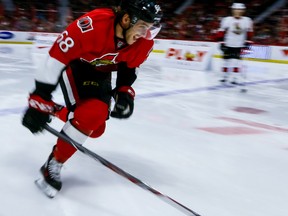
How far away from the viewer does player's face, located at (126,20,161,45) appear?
5.54 ft

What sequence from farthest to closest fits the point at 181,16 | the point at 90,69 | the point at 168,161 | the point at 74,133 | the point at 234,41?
1. the point at 181,16
2. the point at 234,41
3. the point at 168,161
4. the point at 90,69
5. the point at 74,133

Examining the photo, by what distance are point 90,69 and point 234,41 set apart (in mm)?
4198

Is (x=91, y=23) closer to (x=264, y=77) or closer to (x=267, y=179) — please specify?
(x=267, y=179)

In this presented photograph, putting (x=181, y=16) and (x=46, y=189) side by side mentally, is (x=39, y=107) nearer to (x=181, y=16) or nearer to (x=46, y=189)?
(x=46, y=189)

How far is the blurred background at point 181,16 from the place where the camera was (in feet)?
37.8

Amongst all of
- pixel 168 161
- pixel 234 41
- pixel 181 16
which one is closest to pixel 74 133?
pixel 168 161

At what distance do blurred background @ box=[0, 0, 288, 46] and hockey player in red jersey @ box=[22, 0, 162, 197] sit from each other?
844cm

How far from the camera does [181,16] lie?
45.9 feet

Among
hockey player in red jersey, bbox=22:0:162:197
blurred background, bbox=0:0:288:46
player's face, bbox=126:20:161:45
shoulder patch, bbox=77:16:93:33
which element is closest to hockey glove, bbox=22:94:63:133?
hockey player in red jersey, bbox=22:0:162:197

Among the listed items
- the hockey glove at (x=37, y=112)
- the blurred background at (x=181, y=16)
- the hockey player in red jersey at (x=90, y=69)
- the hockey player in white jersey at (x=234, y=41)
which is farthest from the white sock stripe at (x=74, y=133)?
the blurred background at (x=181, y=16)

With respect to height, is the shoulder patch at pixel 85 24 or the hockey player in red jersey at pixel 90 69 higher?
the shoulder patch at pixel 85 24

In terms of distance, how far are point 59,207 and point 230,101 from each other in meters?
3.21

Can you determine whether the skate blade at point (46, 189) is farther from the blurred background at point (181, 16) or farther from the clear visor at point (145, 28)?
the blurred background at point (181, 16)

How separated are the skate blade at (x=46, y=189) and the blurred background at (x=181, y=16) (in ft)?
28.9
